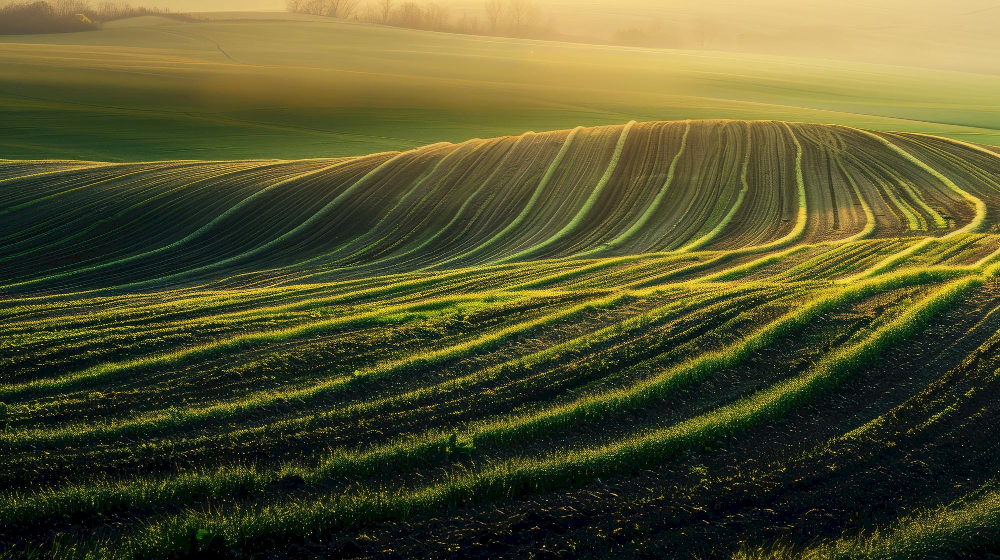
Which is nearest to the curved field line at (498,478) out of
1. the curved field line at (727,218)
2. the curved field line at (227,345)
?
the curved field line at (227,345)

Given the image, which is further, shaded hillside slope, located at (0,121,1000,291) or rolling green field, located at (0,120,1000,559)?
shaded hillside slope, located at (0,121,1000,291)

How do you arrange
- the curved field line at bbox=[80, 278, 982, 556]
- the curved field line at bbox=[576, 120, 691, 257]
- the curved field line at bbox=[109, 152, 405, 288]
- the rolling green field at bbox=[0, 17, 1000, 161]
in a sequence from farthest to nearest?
the rolling green field at bbox=[0, 17, 1000, 161], the curved field line at bbox=[576, 120, 691, 257], the curved field line at bbox=[109, 152, 405, 288], the curved field line at bbox=[80, 278, 982, 556]

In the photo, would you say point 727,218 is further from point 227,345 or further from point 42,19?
point 42,19

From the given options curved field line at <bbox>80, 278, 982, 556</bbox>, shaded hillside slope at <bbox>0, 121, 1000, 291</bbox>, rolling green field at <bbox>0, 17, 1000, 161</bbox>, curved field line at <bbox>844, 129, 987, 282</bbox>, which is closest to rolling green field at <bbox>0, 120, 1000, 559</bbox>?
curved field line at <bbox>80, 278, 982, 556</bbox>

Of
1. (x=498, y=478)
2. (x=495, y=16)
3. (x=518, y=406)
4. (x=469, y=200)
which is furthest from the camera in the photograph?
(x=495, y=16)

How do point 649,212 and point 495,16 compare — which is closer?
point 649,212

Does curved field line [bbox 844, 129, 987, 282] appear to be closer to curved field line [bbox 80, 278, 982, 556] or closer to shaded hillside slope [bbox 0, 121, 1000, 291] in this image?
shaded hillside slope [bbox 0, 121, 1000, 291]

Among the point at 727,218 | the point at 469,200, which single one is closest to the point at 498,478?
the point at 727,218
